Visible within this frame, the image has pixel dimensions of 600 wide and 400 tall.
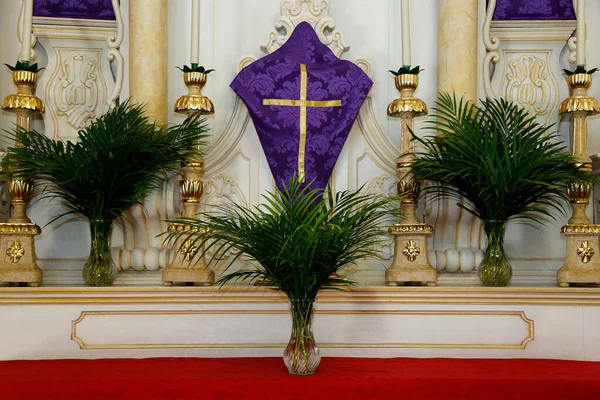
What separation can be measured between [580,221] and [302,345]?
5.49 ft

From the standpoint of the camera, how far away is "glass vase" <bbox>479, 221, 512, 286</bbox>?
3.50 meters

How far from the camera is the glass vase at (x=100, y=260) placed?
3504 millimetres

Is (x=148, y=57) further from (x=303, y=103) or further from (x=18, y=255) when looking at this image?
(x=18, y=255)

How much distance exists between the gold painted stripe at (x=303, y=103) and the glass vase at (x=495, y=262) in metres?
1.11

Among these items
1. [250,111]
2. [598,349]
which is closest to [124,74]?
[250,111]

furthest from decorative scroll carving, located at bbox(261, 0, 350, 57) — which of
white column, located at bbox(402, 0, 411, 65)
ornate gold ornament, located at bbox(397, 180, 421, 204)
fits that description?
ornate gold ornament, located at bbox(397, 180, 421, 204)

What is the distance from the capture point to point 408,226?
3.57m

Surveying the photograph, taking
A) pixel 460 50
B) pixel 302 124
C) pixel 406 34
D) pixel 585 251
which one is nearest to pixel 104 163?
pixel 302 124

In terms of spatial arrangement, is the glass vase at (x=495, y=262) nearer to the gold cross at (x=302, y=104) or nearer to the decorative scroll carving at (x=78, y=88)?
the gold cross at (x=302, y=104)

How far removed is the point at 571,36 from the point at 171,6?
7.70 ft

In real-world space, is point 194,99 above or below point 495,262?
above

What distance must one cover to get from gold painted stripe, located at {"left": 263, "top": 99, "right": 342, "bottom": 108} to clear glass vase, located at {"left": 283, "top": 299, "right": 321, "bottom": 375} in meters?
1.51

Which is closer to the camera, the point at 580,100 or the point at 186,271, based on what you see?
the point at 186,271

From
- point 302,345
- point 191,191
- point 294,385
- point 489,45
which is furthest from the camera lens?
point 489,45
